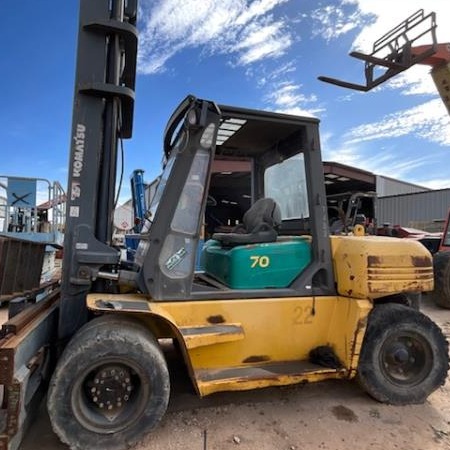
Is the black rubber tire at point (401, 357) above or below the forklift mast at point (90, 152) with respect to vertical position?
below

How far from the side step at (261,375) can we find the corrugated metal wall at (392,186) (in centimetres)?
2829

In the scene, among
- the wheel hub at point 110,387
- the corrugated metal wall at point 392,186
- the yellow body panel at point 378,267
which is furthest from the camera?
the corrugated metal wall at point 392,186

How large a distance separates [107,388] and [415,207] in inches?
998

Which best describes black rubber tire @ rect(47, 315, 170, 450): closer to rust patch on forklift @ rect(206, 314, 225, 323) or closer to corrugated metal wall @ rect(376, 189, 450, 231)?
rust patch on forklift @ rect(206, 314, 225, 323)

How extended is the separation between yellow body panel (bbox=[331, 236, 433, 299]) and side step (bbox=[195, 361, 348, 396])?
76 cm

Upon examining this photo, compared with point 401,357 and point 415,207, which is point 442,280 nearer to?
point 401,357

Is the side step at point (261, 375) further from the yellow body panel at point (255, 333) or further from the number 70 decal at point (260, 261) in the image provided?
the number 70 decal at point (260, 261)

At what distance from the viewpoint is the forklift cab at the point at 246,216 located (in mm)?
3457

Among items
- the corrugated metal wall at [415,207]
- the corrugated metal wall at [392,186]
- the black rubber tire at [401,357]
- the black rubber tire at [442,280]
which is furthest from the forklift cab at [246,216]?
the corrugated metal wall at [392,186]

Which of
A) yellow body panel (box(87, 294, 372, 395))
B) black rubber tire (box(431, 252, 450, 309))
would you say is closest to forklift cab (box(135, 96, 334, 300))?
yellow body panel (box(87, 294, 372, 395))

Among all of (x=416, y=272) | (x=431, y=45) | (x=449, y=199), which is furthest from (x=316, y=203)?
(x=449, y=199)

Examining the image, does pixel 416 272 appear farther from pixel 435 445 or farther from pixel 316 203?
pixel 435 445

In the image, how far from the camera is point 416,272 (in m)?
4.04

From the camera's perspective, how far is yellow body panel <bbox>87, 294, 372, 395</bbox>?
334 cm
